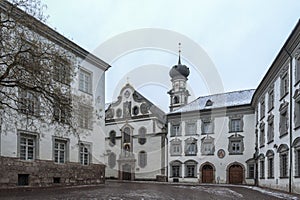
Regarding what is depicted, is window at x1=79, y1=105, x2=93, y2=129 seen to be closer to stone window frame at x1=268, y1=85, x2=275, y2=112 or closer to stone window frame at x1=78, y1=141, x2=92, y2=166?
stone window frame at x1=78, y1=141, x2=92, y2=166

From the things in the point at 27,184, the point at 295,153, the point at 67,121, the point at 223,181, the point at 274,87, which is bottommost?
the point at 223,181

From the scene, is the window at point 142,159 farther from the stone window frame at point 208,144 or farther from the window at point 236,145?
the window at point 236,145

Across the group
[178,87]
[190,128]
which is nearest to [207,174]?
[190,128]

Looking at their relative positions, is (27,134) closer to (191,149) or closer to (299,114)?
(299,114)

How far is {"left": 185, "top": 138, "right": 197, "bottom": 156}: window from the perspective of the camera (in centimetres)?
3519

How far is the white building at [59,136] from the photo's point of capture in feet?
49.3

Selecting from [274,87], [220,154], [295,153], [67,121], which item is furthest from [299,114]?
[220,154]

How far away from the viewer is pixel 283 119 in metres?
20.5

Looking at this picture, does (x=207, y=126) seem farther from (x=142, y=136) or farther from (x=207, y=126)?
(x=142, y=136)

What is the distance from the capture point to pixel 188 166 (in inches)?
1380

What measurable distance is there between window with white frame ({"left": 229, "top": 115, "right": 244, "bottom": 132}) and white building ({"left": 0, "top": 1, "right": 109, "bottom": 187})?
14127 millimetres

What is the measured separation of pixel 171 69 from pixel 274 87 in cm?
2561

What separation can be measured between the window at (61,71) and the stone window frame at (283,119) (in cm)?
1263

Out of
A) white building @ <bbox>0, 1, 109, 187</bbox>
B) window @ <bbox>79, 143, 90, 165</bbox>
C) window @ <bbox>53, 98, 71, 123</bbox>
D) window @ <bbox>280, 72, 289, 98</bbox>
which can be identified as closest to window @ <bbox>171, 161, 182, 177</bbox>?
white building @ <bbox>0, 1, 109, 187</bbox>
